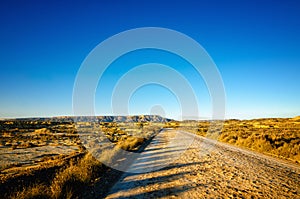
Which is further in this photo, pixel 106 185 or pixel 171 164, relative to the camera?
pixel 171 164

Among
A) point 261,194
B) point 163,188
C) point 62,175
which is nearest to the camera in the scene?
point 261,194

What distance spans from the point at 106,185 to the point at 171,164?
4390 millimetres

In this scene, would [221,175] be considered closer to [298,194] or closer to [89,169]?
[298,194]

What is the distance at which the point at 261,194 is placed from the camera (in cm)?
683

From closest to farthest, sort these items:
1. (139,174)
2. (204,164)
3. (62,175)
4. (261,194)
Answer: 1. (261,194)
2. (62,175)
3. (139,174)
4. (204,164)

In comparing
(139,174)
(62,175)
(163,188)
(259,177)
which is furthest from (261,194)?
(62,175)

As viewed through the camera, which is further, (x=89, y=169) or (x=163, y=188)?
(x=89, y=169)

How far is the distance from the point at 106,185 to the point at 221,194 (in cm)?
404

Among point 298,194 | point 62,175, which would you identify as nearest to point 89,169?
point 62,175

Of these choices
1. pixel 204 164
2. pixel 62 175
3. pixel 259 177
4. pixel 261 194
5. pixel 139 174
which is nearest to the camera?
pixel 261 194

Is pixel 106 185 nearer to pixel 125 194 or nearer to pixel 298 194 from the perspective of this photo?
pixel 125 194

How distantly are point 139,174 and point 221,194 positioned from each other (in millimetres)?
3869

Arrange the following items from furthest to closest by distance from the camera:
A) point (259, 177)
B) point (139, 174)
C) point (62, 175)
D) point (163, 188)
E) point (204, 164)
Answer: point (204, 164)
point (139, 174)
point (259, 177)
point (62, 175)
point (163, 188)

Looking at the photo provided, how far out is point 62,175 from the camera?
26.5 ft
